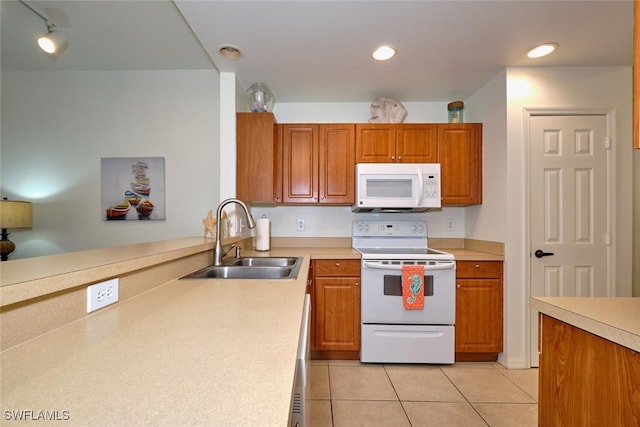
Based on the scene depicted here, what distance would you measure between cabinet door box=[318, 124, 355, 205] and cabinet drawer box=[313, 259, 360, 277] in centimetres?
61

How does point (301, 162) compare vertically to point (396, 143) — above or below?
below

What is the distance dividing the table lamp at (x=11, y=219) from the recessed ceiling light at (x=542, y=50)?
171 inches

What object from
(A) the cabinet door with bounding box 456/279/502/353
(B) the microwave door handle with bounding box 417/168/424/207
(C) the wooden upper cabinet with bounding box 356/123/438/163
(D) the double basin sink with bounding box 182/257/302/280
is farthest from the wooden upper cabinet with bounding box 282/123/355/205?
(A) the cabinet door with bounding box 456/279/502/353

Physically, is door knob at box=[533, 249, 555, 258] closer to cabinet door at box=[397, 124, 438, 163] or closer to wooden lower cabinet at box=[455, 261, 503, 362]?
wooden lower cabinet at box=[455, 261, 503, 362]

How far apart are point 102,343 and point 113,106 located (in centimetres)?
289

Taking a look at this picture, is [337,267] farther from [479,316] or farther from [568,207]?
[568,207]

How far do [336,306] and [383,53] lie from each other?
6.39 ft

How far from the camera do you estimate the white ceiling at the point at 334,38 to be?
159 cm

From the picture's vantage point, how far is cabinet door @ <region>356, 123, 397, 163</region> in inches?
101

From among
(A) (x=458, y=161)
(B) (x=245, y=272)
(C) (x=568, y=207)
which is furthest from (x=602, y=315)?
(A) (x=458, y=161)

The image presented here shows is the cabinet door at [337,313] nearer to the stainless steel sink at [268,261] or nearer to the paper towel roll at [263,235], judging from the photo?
the stainless steel sink at [268,261]

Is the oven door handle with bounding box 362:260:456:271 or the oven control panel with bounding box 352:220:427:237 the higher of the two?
the oven control panel with bounding box 352:220:427:237

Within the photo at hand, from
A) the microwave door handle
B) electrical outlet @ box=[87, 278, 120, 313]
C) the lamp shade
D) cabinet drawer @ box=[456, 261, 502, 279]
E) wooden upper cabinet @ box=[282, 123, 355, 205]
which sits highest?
Answer: wooden upper cabinet @ box=[282, 123, 355, 205]

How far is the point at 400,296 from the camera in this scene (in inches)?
87.0
